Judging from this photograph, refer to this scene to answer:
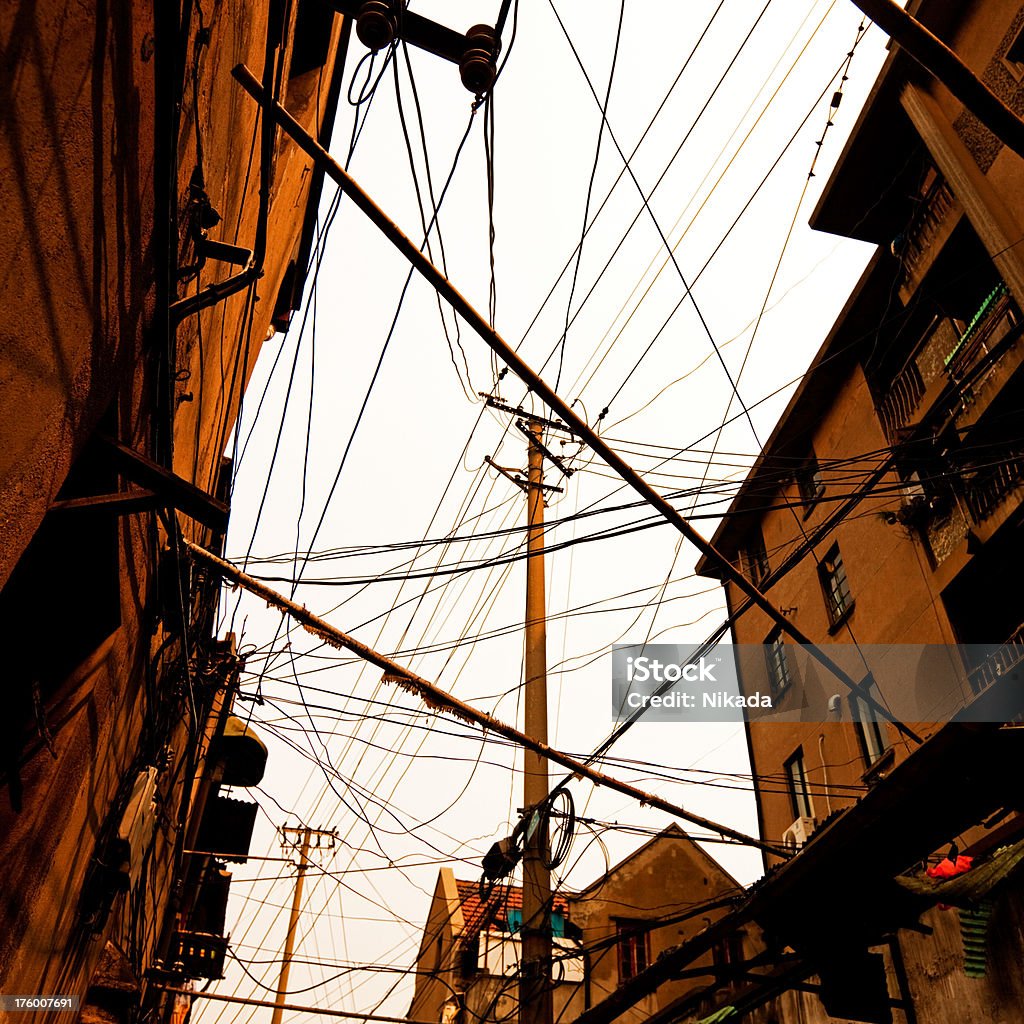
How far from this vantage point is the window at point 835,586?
16.4m

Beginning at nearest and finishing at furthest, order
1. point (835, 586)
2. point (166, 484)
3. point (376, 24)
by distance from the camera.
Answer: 1. point (166, 484)
2. point (376, 24)
3. point (835, 586)

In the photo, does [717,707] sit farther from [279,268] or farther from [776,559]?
[279,268]

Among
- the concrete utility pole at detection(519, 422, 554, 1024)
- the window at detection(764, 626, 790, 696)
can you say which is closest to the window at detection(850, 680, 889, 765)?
the window at detection(764, 626, 790, 696)

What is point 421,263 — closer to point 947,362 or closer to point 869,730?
Result: point 947,362

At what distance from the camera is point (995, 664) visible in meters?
11.8

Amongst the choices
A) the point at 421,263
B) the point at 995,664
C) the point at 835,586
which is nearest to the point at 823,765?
the point at 835,586

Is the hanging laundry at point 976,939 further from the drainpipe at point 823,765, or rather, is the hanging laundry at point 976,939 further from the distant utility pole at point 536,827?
the drainpipe at point 823,765

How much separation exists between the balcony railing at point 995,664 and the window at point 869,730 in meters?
2.28

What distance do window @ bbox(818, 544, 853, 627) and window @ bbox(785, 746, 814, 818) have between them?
3.02m

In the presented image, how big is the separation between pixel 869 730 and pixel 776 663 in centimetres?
432

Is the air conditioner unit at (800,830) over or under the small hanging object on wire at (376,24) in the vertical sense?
under

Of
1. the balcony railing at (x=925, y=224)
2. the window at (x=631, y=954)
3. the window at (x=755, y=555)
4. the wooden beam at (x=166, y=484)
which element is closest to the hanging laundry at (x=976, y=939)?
the wooden beam at (x=166, y=484)

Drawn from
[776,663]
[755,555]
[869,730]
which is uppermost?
[755,555]

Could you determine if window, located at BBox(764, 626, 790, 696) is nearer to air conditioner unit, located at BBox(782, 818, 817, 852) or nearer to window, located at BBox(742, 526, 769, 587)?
window, located at BBox(742, 526, 769, 587)
